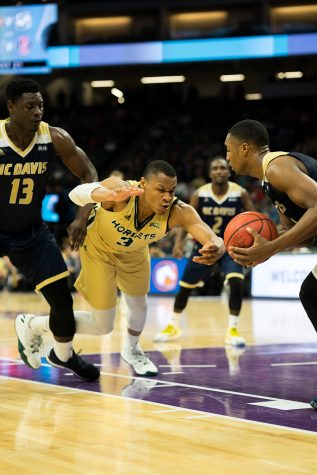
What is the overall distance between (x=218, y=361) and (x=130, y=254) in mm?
1923

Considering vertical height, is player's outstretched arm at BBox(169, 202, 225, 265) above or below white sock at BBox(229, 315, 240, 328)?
above

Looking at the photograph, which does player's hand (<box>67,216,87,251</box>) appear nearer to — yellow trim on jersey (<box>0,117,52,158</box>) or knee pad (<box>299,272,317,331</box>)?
yellow trim on jersey (<box>0,117,52,158</box>)

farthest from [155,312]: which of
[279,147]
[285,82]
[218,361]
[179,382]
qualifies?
[285,82]

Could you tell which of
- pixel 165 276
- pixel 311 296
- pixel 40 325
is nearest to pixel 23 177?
pixel 40 325

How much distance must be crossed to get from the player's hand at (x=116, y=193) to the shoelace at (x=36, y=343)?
1610mm

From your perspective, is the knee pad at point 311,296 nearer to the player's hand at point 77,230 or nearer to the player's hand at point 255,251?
the player's hand at point 255,251

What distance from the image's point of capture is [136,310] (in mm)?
7094

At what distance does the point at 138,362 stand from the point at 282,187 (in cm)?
253

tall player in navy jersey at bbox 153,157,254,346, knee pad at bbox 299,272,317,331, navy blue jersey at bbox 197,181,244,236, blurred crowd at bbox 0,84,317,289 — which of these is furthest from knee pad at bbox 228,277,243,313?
blurred crowd at bbox 0,84,317,289

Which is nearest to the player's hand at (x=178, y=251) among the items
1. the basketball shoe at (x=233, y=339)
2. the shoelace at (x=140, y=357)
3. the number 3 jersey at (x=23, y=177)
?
the basketball shoe at (x=233, y=339)

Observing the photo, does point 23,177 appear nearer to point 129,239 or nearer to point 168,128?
point 129,239

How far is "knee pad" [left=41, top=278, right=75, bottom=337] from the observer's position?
20.6 feet

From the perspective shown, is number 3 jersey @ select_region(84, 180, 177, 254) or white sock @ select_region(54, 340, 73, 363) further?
white sock @ select_region(54, 340, 73, 363)

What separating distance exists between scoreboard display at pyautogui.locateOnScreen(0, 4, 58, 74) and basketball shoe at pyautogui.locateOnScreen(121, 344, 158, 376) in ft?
59.3
